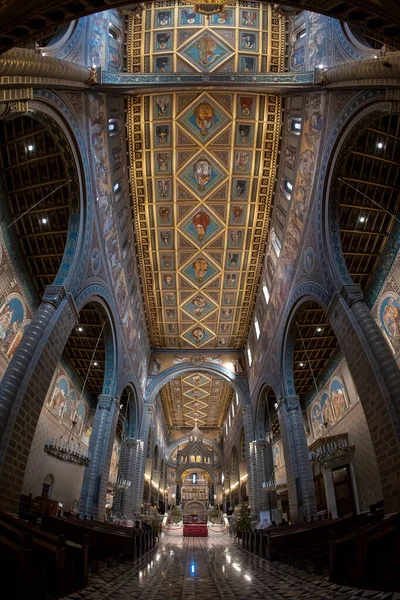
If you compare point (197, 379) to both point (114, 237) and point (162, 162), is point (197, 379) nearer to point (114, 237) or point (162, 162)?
point (114, 237)

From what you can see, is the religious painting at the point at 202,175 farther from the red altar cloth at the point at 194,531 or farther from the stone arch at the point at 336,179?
the red altar cloth at the point at 194,531

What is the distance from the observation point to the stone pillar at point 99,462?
14086mm

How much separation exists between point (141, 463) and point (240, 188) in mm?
17891

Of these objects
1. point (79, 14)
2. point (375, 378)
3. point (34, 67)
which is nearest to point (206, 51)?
point (34, 67)

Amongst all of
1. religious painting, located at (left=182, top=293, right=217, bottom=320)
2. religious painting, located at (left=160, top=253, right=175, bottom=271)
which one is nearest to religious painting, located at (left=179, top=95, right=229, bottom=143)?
religious painting, located at (left=160, top=253, right=175, bottom=271)

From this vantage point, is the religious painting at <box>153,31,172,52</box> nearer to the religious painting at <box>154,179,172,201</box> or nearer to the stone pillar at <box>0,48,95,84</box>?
the religious painting at <box>154,179,172,201</box>

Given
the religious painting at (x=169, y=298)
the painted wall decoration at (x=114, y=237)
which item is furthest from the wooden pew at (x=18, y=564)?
the religious painting at (x=169, y=298)

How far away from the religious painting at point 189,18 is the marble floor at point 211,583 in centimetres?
1809

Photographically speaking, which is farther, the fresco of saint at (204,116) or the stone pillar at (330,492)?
the stone pillar at (330,492)

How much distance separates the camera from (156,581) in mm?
6422

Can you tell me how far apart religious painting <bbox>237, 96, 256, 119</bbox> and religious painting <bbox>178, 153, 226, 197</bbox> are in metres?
2.42

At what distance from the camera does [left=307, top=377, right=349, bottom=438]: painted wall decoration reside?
61.4ft

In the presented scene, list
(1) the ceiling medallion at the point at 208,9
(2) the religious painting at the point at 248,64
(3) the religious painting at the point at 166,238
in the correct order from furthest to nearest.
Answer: (3) the religious painting at the point at 166,238 < (2) the religious painting at the point at 248,64 < (1) the ceiling medallion at the point at 208,9

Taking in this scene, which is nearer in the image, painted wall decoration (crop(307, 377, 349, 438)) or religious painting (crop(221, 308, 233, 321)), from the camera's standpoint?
painted wall decoration (crop(307, 377, 349, 438))
